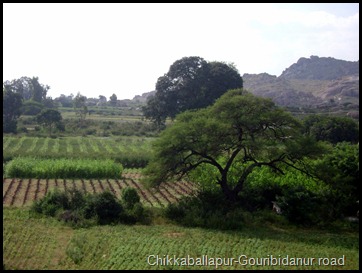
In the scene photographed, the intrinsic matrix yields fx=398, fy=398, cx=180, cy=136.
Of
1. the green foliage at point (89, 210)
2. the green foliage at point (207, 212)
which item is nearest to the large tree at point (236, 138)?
the green foliage at point (207, 212)

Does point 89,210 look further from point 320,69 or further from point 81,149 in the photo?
point 320,69

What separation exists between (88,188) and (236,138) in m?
9.30

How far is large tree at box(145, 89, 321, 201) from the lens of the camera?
1688 cm

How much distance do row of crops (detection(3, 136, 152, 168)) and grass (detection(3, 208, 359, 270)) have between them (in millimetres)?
14938

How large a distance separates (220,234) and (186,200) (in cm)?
414

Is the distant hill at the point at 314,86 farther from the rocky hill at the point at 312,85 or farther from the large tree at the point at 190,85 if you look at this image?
the large tree at the point at 190,85

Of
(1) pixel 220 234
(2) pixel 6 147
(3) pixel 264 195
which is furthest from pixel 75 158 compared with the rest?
(1) pixel 220 234

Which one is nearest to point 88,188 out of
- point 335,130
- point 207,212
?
point 207,212

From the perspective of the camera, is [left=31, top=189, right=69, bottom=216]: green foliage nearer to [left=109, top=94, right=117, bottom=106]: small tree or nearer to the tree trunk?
the tree trunk

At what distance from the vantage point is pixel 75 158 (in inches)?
1156

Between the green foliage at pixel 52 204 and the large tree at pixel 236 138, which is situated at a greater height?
the large tree at pixel 236 138

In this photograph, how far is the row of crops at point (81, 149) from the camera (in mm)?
30231

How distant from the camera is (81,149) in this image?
36.6 meters

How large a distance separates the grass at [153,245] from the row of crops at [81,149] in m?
14.9
